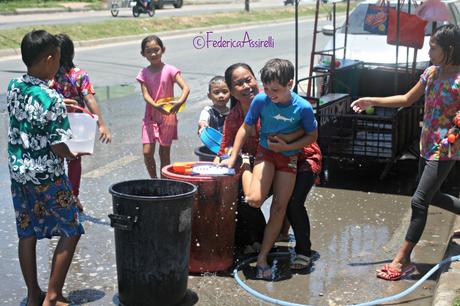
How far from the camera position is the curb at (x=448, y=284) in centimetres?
439

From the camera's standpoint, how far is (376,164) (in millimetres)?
8477

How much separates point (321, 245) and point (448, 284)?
1402 mm

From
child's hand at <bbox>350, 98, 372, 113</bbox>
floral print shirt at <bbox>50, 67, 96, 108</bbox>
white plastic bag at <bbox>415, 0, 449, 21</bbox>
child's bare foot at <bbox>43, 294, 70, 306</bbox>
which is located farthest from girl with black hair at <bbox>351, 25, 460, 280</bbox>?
floral print shirt at <bbox>50, 67, 96, 108</bbox>

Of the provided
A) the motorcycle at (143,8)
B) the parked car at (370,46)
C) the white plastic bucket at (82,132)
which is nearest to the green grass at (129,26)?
the motorcycle at (143,8)

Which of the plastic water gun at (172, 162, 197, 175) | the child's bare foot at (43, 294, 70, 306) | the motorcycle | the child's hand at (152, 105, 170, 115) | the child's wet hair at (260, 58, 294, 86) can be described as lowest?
the child's bare foot at (43, 294, 70, 306)

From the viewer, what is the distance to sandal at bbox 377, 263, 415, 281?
5098 mm

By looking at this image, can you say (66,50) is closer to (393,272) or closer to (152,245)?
(152,245)

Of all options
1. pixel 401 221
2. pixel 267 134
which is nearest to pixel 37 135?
pixel 267 134

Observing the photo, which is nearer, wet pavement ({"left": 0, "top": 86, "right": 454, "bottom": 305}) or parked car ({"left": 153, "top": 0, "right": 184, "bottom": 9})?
wet pavement ({"left": 0, "top": 86, "right": 454, "bottom": 305})

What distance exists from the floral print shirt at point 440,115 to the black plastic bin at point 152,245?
1668mm

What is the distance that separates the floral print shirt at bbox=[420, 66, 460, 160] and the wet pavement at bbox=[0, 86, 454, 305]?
897 millimetres

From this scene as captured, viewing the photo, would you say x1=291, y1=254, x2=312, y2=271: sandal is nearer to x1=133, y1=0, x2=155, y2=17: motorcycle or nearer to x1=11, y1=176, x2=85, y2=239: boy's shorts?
x1=11, y1=176, x2=85, y2=239: boy's shorts

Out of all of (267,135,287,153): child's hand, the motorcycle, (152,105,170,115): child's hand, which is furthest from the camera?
the motorcycle

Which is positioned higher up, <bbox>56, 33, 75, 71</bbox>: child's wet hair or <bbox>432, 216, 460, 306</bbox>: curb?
<bbox>56, 33, 75, 71</bbox>: child's wet hair
